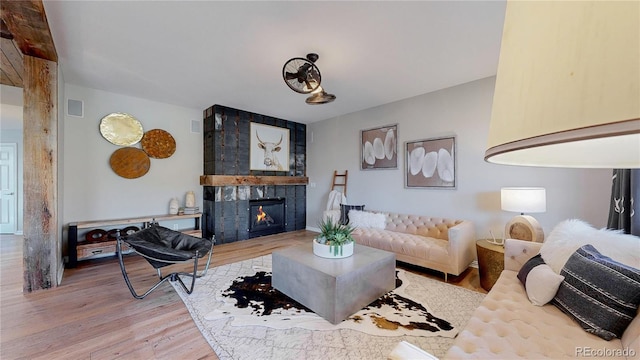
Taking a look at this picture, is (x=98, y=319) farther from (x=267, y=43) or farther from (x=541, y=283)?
(x=541, y=283)

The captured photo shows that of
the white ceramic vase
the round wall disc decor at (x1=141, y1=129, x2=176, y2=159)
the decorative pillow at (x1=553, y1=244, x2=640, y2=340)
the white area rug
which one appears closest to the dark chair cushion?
the white area rug

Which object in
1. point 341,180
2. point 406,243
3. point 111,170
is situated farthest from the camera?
point 341,180

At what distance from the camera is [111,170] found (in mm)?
4152

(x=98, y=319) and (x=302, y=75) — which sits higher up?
(x=302, y=75)

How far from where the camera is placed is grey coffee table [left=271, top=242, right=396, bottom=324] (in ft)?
7.25

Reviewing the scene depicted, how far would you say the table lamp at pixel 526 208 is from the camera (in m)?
2.70

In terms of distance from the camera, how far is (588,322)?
1419 millimetres

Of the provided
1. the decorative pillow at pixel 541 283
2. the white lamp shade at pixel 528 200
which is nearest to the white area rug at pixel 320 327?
the decorative pillow at pixel 541 283

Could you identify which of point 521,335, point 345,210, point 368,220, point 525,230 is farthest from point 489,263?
point 345,210

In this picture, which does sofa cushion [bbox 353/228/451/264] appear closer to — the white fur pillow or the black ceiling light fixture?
the white fur pillow

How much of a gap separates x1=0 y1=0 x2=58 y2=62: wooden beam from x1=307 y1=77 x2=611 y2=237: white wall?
4.32m

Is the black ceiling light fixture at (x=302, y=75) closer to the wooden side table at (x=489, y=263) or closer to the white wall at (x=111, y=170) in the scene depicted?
the wooden side table at (x=489, y=263)

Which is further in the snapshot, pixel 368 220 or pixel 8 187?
pixel 8 187

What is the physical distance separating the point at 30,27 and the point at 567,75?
371 centimetres
